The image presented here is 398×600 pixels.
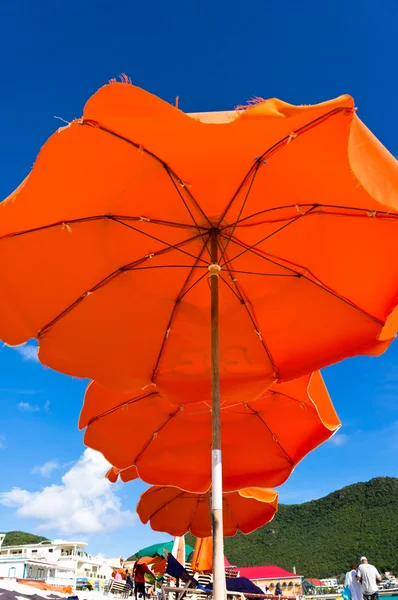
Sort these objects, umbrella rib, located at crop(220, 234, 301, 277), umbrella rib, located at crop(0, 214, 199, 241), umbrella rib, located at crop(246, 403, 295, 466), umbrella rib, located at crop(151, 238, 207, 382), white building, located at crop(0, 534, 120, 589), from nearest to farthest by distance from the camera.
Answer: umbrella rib, located at crop(0, 214, 199, 241)
umbrella rib, located at crop(220, 234, 301, 277)
umbrella rib, located at crop(151, 238, 207, 382)
umbrella rib, located at crop(246, 403, 295, 466)
white building, located at crop(0, 534, 120, 589)

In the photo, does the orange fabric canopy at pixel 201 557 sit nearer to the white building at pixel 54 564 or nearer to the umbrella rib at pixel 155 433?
the umbrella rib at pixel 155 433

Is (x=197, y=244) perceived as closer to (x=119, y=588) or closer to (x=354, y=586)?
(x=354, y=586)

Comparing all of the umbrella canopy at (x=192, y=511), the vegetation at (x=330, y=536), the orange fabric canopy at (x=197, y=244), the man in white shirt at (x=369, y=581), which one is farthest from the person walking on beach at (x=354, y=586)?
the vegetation at (x=330, y=536)

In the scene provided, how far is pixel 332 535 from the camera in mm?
73125

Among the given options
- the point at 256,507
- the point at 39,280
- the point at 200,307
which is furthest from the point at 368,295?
the point at 256,507

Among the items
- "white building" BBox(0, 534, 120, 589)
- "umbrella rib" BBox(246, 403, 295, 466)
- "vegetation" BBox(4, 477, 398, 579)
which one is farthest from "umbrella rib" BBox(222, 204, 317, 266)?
"vegetation" BBox(4, 477, 398, 579)

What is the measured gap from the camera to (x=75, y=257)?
11.7 feet

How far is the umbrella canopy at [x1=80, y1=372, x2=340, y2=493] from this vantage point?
484cm

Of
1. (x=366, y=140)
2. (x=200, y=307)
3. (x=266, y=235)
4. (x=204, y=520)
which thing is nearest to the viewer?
(x=366, y=140)

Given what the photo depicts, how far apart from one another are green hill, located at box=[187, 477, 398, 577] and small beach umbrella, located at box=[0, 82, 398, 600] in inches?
2564

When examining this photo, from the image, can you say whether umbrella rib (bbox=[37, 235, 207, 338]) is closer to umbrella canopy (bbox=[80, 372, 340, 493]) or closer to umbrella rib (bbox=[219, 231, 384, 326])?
umbrella rib (bbox=[219, 231, 384, 326])

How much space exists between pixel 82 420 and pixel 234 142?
3247 mm

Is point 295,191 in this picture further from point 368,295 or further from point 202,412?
point 202,412

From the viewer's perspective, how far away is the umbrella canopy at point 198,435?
484 centimetres
